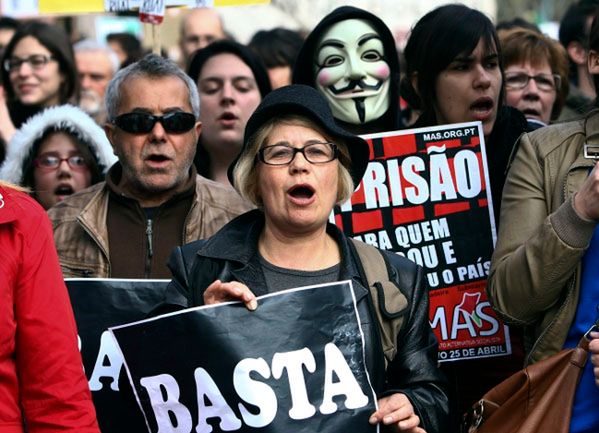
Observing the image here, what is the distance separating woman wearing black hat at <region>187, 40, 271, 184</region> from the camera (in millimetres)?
6605

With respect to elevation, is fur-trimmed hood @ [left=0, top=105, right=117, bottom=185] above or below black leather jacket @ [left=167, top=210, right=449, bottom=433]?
above

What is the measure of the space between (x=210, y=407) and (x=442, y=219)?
1.62 meters

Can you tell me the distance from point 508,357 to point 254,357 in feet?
5.06

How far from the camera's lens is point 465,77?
577 cm

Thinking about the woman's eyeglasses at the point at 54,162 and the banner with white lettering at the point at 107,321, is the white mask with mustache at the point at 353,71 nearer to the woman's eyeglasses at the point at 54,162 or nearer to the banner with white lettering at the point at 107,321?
the woman's eyeglasses at the point at 54,162

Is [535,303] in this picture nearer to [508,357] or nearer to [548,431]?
[548,431]

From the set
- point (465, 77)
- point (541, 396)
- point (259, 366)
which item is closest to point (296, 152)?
point (259, 366)

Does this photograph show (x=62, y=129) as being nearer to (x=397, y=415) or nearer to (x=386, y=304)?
(x=386, y=304)

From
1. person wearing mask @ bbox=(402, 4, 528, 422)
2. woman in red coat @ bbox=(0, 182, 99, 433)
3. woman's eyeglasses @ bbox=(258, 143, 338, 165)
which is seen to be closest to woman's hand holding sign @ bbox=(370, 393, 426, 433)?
woman's eyeglasses @ bbox=(258, 143, 338, 165)

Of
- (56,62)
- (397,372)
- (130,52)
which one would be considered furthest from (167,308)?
(130,52)

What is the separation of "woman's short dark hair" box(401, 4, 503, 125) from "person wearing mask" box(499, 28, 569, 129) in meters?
1.06

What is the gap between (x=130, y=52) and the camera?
1274cm

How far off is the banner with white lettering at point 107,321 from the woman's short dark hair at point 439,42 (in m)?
1.59

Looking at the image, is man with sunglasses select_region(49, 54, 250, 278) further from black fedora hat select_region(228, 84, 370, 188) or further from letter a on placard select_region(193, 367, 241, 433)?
letter a on placard select_region(193, 367, 241, 433)
